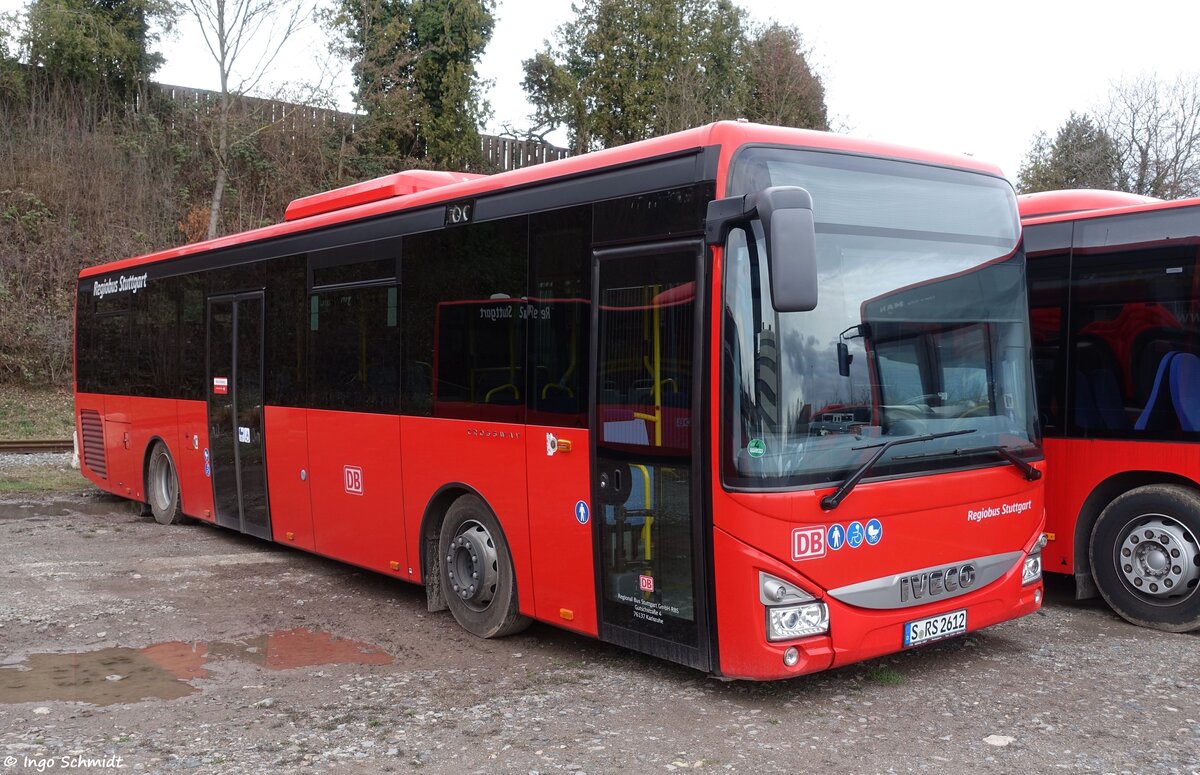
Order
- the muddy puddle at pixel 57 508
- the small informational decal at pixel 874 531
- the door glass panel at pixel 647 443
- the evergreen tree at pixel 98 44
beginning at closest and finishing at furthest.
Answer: the small informational decal at pixel 874 531 → the door glass panel at pixel 647 443 → the muddy puddle at pixel 57 508 → the evergreen tree at pixel 98 44

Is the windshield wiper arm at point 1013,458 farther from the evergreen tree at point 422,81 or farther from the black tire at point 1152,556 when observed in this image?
the evergreen tree at point 422,81

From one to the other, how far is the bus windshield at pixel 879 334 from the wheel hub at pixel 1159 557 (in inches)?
65.2

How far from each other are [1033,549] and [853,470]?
69.9 inches

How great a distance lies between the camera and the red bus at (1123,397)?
7.30 metres

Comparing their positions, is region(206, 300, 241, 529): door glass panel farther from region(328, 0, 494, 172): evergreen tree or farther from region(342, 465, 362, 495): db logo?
region(328, 0, 494, 172): evergreen tree

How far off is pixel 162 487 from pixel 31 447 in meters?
7.78

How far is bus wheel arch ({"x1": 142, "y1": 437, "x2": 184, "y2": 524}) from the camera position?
12461mm

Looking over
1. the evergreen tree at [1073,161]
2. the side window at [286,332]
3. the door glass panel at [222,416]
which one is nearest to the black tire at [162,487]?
the door glass panel at [222,416]

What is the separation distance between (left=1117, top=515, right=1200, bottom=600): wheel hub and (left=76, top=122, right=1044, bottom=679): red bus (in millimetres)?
1447

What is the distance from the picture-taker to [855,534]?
5613 millimetres

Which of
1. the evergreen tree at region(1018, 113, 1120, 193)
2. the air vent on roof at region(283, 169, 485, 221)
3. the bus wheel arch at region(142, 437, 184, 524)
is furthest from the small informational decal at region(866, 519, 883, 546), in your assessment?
the evergreen tree at region(1018, 113, 1120, 193)

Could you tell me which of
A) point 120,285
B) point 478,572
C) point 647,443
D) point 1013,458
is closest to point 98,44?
point 120,285

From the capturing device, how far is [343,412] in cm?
904

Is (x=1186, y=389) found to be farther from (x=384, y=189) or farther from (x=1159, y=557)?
(x=384, y=189)
